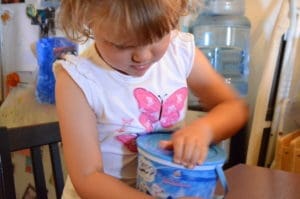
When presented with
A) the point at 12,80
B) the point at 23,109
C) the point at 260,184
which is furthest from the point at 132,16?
the point at 12,80

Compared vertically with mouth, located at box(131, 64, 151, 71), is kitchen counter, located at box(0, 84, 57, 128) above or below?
below

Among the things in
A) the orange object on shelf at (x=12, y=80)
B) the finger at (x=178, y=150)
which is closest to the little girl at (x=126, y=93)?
the finger at (x=178, y=150)

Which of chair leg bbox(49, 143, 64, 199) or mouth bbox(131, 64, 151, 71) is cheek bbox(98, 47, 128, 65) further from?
chair leg bbox(49, 143, 64, 199)

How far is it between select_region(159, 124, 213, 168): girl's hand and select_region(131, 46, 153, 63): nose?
12cm

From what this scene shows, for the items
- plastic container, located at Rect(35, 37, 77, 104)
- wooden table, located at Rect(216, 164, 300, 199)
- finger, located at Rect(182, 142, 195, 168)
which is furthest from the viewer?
plastic container, located at Rect(35, 37, 77, 104)

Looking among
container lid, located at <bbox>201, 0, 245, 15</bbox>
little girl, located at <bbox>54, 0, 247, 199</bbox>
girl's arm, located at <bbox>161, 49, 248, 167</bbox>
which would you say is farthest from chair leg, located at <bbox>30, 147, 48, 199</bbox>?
container lid, located at <bbox>201, 0, 245, 15</bbox>

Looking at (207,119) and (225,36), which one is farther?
(225,36)

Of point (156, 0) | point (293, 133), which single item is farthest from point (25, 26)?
point (156, 0)

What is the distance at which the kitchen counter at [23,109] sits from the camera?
7.00ft

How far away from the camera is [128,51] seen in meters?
0.63

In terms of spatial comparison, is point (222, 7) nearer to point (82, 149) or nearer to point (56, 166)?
point (56, 166)

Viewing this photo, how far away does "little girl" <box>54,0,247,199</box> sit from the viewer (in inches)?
24.0

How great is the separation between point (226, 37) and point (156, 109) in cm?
194

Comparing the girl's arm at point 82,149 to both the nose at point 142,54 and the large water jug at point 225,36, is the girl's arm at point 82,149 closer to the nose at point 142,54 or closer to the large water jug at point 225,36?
the nose at point 142,54
